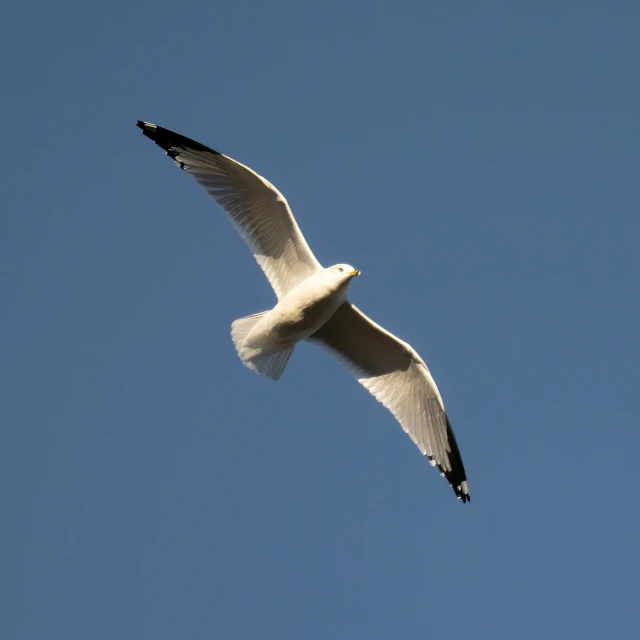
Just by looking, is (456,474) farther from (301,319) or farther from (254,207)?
(254,207)

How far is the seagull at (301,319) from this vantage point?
12594 millimetres

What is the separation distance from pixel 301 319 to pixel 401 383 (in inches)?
76.3

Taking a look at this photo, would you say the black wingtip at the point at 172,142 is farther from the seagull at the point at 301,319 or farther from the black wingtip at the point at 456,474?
the black wingtip at the point at 456,474

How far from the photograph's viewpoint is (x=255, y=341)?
12.8 m

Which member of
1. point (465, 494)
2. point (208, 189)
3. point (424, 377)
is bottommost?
point (465, 494)

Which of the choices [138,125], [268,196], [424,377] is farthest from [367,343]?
[138,125]

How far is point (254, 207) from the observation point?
12.9m

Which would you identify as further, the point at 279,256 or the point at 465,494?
the point at 465,494

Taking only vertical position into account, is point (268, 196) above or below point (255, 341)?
above

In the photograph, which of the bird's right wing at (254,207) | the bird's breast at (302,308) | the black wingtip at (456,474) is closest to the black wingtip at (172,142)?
the bird's right wing at (254,207)

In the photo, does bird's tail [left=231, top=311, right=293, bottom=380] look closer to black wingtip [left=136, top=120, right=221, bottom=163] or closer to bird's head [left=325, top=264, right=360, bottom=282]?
bird's head [left=325, top=264, right=360, bottom=282]

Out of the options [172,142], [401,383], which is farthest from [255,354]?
[172,142]

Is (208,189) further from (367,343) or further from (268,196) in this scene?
(367,343)

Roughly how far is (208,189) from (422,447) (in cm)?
408
